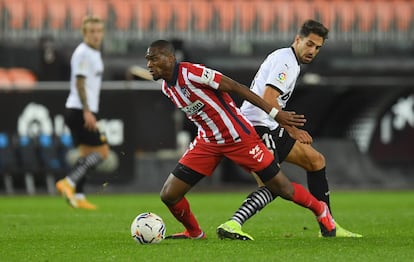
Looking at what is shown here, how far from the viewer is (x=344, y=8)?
22516 millimetres

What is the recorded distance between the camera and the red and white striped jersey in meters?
7.80

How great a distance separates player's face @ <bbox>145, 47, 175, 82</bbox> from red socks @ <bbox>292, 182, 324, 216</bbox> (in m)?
1.32

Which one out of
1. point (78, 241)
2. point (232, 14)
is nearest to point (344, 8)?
point (232, 14)

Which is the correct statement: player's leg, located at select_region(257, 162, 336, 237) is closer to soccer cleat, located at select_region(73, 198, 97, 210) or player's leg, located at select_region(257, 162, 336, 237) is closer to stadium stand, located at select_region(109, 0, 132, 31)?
soccer cleat, located at select_region(73, 198, 97, 210)

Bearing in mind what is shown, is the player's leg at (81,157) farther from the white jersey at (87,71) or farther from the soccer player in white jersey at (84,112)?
the white jersey at (87,71)

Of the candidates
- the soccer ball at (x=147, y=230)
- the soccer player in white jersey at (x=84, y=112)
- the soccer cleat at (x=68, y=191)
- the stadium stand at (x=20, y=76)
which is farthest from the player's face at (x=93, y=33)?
the stadium stand at (x=20, y=76)

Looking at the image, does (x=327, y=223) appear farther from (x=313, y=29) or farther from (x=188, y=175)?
(x=313, y=29)

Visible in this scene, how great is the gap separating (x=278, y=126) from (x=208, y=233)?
3.79 ft

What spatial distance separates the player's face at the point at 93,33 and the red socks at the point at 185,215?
524cm

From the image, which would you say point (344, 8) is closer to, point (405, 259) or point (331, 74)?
point (331, 74)

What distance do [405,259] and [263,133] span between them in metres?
1.99

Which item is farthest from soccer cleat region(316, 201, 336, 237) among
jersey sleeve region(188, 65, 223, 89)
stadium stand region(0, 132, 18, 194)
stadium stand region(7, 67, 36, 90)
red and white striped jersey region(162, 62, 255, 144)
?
stadium stand region(7, 67, 36, 90)

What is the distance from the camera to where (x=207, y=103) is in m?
7.91

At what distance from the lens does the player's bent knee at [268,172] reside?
7.99 meters
